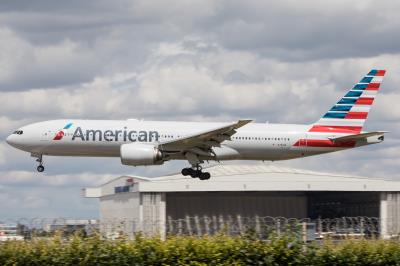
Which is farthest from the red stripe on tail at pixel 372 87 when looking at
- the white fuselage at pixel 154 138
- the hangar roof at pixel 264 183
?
the hangar roof at pixel 264 183

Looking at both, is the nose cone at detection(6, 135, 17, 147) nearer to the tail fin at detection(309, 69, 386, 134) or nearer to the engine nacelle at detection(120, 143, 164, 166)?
the engine nacelle at detection(120, 143, 164, 166)

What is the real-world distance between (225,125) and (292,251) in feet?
94.3

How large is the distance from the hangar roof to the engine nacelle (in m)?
31.9

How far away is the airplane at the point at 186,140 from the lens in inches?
2074

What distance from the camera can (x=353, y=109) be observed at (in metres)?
61.2

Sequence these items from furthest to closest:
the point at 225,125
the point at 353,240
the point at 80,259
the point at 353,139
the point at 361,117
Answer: the point at 361,117 → the point at 353,139 → the point at 225,125 → the point at 353,240 → the point at 80,259

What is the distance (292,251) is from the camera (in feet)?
78.2

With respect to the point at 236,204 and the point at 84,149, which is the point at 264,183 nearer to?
the point at 236,204

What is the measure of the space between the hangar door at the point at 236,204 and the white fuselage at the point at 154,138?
30374 millimetres

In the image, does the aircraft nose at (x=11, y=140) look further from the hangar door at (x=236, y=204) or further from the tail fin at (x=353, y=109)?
the hangar door at (x=236, y=204)

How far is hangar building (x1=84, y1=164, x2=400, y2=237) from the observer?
281 feet

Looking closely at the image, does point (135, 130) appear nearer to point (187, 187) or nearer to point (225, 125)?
point (225, 125)

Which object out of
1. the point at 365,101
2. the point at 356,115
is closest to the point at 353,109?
the point at 356,115

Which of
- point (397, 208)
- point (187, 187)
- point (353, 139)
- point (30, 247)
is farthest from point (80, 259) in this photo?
point (397, 208)
